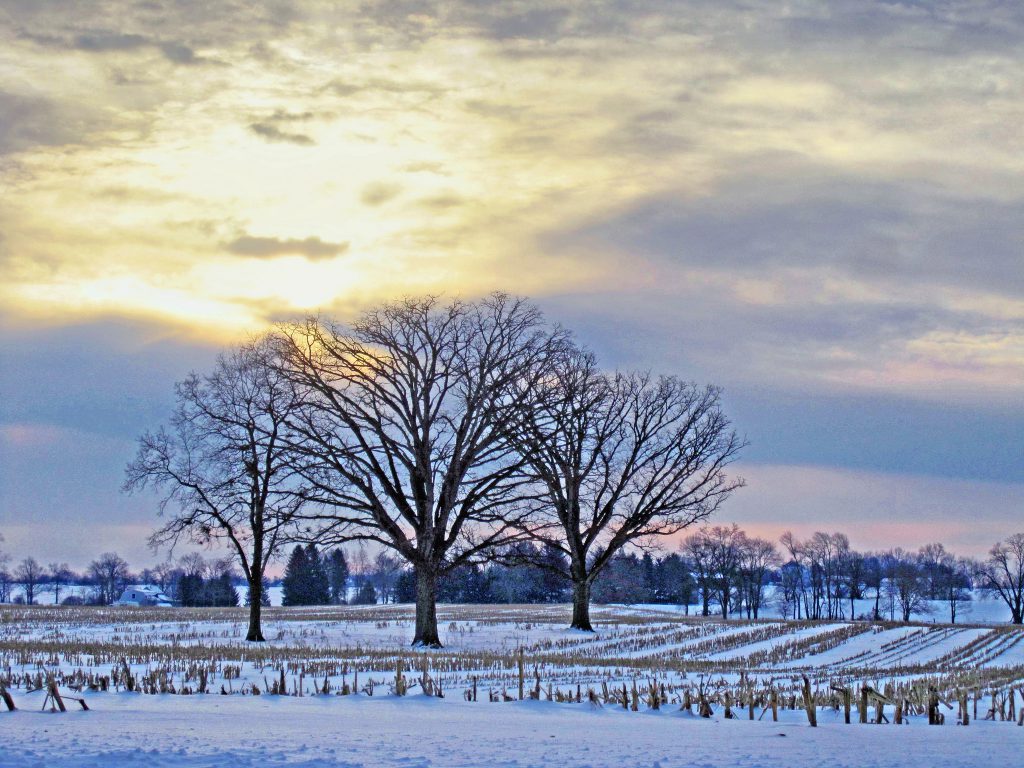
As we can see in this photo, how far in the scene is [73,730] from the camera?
923 centimetres

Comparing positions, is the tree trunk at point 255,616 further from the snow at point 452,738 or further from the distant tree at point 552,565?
the snow at point 452,738

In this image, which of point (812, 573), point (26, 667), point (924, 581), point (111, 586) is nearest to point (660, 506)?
point (26, 667)

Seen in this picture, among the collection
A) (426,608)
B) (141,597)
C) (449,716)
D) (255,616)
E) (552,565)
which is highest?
(449,716)

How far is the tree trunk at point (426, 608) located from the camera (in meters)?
30.2

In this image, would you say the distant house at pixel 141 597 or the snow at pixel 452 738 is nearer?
the snow at pixel 452 738

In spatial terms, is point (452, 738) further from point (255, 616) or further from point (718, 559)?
point (718, 559)

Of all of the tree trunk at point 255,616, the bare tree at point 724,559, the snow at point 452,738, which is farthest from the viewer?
the bare tree at point 724,559

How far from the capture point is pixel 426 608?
99.6 feet

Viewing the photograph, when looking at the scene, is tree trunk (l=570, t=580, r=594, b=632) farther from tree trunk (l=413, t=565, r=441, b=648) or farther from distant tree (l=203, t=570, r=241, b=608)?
distant tree (l=203, t=570, r=241, b=608)

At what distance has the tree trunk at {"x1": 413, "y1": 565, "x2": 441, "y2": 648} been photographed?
30.2 metres

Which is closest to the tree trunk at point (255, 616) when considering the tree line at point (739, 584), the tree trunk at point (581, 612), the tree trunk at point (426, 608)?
the tree trunk at point (426, 608)

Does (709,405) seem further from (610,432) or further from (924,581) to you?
(924,581)

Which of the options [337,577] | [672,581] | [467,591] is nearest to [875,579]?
[672,581]

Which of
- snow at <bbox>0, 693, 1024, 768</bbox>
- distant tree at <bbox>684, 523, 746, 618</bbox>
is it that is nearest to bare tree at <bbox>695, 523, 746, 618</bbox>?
distant tree at <bbox>684, 523, 746, 618</bbox>
